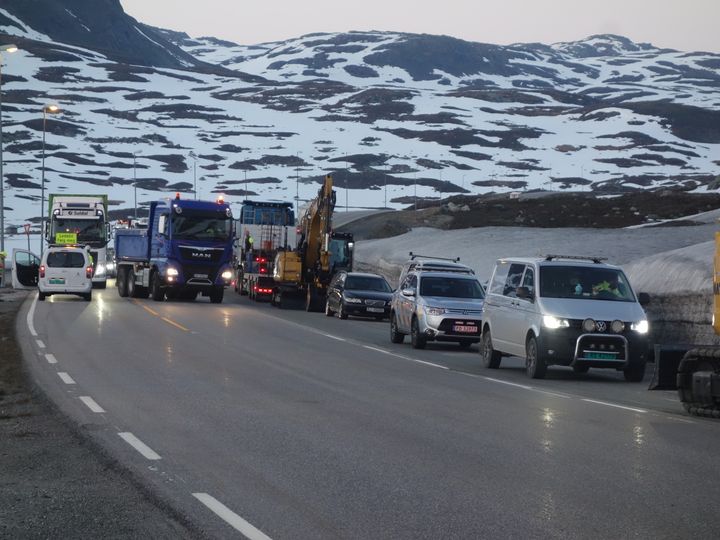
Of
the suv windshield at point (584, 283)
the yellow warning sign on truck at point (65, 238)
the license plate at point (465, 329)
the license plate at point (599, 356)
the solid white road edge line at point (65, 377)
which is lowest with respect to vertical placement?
the solid white road edge line at point (65, 377)

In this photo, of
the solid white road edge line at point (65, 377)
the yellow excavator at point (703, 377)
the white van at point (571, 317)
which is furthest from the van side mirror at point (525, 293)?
the solid white road edge line at point (65, 377)

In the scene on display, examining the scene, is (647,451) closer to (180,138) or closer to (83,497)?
(83,497)

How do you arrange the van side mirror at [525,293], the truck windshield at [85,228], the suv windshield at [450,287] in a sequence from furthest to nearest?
the truck windshield at [85,228] → the suv windshield at [450,287] → the van side mirror at [525,293]

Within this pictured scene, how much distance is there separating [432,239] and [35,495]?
Answer: 57.4m

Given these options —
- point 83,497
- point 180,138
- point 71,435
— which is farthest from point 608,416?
point 180,138

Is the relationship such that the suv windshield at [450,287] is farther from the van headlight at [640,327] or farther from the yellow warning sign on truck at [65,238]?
the yellow warning sign on truck at [65,238]

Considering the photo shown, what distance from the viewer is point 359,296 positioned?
131 ft

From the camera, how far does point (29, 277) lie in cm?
5731

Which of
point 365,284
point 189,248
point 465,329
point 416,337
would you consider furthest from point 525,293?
point 189,248

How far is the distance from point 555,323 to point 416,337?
7883 mm

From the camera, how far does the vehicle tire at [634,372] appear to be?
19.6m

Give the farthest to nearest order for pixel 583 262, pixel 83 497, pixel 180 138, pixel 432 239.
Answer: pixel 180 138, pixel 432 239, pixel 583 262, pixel 83 497

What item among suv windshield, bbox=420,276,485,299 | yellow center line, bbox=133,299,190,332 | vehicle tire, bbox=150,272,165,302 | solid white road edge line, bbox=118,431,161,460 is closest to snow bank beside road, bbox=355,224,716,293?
suv windshield, bbox=420,276,485,299

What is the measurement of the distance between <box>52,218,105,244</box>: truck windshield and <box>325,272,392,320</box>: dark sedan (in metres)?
17.7
